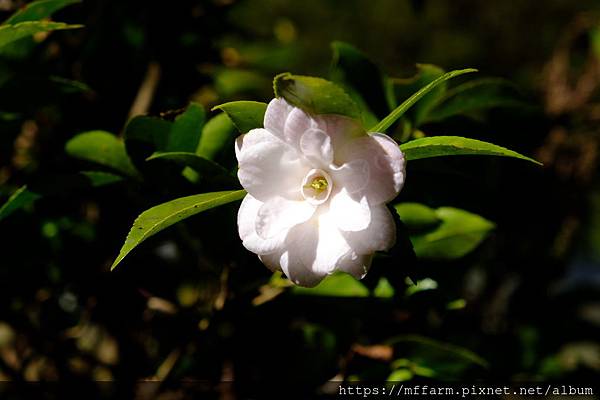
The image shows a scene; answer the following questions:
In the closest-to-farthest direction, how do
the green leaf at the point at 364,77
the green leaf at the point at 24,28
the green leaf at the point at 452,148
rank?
the green leaf at the point at 452,148 < the green leaf at the point at 24,28 < the green leaf at the point at 364,77

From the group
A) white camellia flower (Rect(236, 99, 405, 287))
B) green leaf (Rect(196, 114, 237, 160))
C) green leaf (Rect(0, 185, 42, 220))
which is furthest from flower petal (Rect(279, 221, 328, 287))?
green leaf (Rect(0, 185, 42, 220))

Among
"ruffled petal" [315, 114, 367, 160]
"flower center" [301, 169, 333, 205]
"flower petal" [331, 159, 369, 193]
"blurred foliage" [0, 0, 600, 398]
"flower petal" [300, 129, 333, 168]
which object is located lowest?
"blurred foliage" [0, 0, 600, 398]

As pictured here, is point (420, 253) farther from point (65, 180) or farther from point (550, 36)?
point (550, 36)

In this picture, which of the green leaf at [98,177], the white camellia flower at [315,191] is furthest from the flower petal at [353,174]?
the green leaf at [98,177]

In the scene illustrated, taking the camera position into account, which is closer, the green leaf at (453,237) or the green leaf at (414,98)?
the green leaf at (414,98)

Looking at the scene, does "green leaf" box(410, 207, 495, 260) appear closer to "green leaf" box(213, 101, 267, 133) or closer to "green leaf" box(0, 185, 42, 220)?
"green leaf" box(213, 101, 267, 133)

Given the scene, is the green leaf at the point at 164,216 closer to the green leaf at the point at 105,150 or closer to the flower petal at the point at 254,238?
the flower petal at the point at 254,238

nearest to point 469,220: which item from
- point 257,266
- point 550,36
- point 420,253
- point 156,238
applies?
point 420,253
